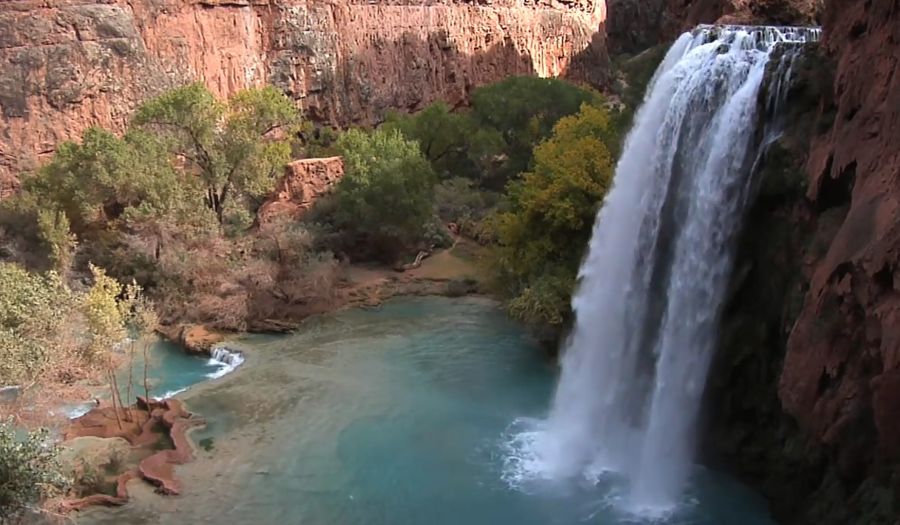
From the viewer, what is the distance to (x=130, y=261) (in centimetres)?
2317

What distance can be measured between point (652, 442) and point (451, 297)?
12.3 m

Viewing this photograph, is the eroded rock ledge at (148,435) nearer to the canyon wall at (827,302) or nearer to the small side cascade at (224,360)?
the small side cascade at (224,360)

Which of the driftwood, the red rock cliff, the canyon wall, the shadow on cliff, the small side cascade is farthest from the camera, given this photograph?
the shadow on cliff

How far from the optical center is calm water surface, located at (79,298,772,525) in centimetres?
1353

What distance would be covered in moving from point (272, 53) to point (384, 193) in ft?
38.0

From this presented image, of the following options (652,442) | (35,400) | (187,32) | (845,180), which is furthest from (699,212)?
(187,32)

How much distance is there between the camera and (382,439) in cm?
1630

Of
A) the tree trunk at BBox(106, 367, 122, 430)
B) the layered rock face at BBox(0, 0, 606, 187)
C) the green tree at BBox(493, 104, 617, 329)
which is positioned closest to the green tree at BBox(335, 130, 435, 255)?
the green tree at BBox(493, 104, 617, 329)

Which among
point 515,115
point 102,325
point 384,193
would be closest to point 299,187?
point 384,193

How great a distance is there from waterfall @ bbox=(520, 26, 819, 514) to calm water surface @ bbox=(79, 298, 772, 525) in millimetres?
802

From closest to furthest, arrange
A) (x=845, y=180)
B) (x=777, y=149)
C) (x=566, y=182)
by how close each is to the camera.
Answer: (x=845, y=180)
(x=777, y=149)
(x=566, y=182)

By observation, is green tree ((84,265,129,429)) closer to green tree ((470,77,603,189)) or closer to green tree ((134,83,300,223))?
green tree ((134,83,300,223))

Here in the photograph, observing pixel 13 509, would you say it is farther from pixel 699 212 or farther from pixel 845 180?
pixel 845 180

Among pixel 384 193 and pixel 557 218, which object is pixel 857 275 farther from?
pixel 384 193
